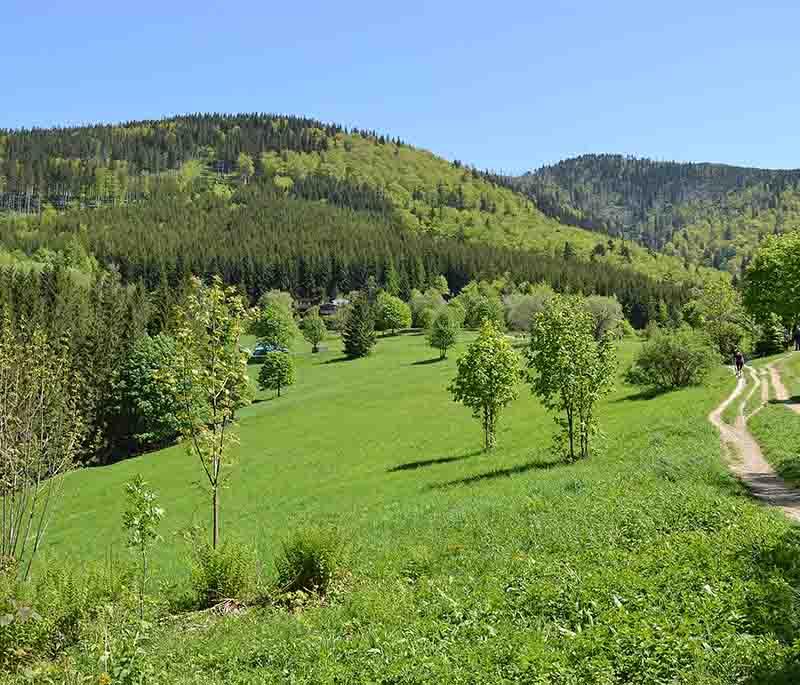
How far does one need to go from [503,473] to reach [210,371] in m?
17.2

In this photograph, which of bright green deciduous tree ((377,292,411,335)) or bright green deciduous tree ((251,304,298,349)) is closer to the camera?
bright green deciduous tree ((251,304,298,349))

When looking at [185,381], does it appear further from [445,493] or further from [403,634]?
[445,493]

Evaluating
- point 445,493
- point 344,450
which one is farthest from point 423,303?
point 445,493

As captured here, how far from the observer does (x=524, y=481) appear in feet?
82.9

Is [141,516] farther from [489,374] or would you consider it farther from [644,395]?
[644,395]

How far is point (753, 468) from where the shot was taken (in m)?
22.0

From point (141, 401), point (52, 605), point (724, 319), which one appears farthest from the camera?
point (724, 319)

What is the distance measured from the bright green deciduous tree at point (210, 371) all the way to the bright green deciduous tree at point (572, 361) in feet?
54.2

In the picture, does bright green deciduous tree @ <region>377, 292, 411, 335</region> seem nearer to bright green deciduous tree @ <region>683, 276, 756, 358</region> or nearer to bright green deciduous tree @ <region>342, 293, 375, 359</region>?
bright green deciduous tree @ <region>342, 293, 375, 359</region>

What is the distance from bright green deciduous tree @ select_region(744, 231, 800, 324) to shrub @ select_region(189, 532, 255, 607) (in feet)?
112

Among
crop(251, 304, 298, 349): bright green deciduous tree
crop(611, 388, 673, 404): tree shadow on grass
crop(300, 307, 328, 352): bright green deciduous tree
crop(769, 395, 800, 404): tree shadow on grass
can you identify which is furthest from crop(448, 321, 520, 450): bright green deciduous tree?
crop(300, 307, 328, 352): bright green deciduous tree

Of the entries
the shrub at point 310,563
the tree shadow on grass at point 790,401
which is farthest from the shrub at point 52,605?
the tree shadow on grass at point 790,401

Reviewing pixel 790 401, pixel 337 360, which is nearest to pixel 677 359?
pixel 790 401

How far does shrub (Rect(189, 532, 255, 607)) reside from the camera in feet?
46.2
